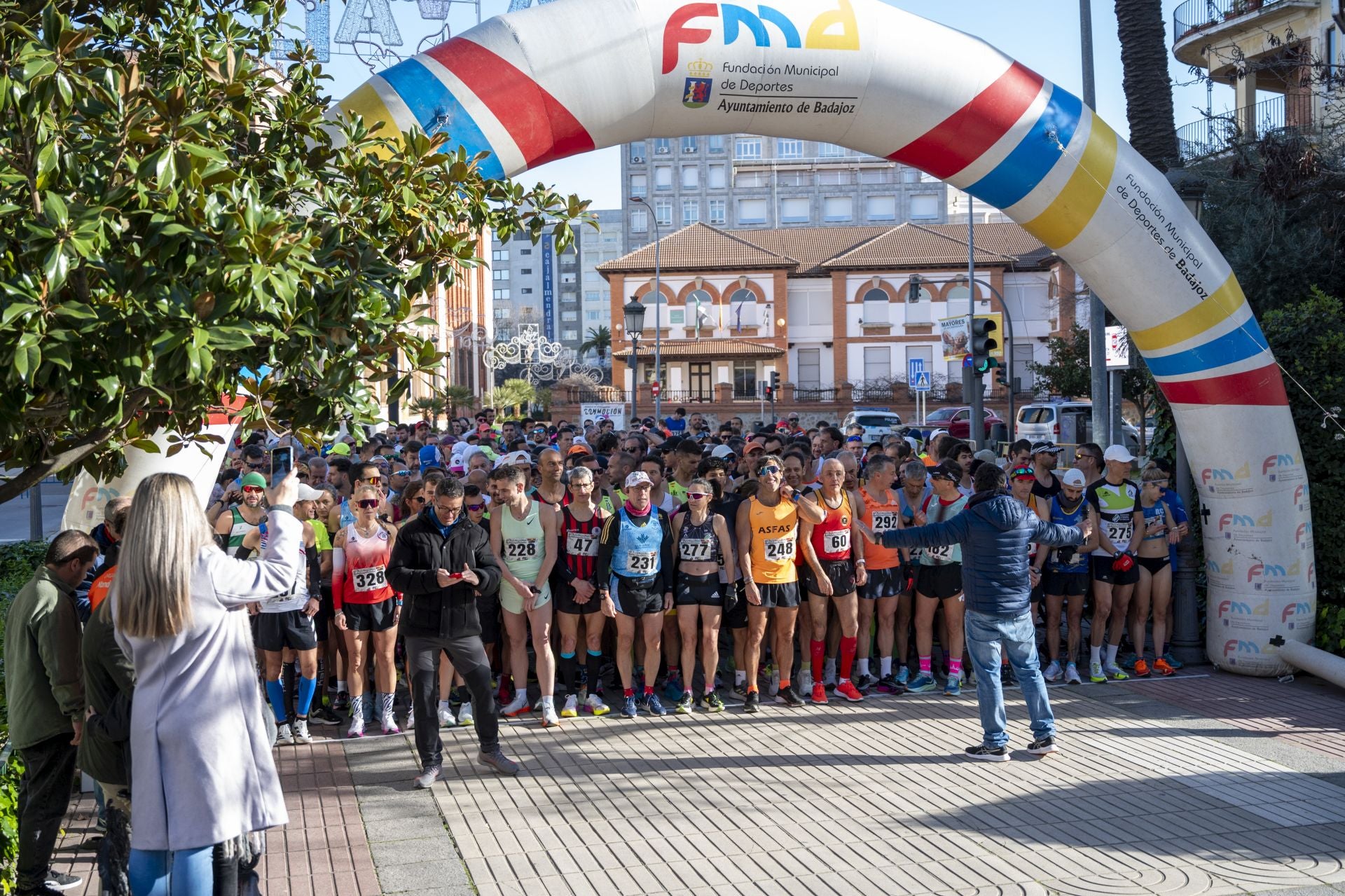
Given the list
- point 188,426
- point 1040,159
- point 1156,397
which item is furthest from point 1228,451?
point 188,426

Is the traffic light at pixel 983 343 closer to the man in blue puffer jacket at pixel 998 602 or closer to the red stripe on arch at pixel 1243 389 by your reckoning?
the red stripe on arch at pixel 1243 389

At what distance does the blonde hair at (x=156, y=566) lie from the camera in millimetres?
3752

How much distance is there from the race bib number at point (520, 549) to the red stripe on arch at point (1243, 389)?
16.9ft

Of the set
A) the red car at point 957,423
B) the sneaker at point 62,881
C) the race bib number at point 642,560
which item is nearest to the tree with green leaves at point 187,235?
the sneaker at point 62,881

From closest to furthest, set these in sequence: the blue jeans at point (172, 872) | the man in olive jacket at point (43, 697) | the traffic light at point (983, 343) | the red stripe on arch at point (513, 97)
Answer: the blue jeans at point (172, 872) → the man in olive jacket at point (43, 697) → the red stripe on arch at point (513, 97) → the traffic light at point (983, 343)

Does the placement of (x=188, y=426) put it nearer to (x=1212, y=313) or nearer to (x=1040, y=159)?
(x=1040, y=159)

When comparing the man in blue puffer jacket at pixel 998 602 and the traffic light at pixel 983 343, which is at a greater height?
the traffic light at pixel 983 343

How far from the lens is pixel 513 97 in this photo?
286 inches

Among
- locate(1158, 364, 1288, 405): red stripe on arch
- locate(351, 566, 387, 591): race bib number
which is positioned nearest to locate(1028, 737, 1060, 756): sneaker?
locate(1158, 364, 1288, 405): red stripe on arch

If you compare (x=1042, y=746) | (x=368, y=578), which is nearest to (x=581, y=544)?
(x=368, y=578)

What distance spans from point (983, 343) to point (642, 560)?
8.42 metres

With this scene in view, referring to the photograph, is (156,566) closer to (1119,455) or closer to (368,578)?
(368,578)

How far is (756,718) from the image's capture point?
328 inches

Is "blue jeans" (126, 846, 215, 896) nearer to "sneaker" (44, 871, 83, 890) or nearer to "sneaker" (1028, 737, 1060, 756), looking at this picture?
"sneaker" (44, 871, 83, 890)
